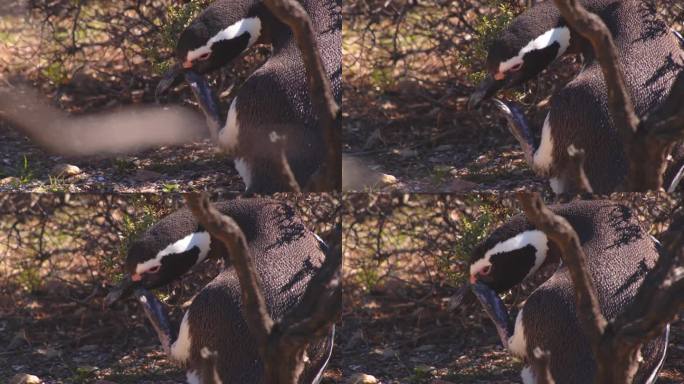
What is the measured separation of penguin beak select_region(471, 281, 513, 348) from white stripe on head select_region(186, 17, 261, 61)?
0.84m

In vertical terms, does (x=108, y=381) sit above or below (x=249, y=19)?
below

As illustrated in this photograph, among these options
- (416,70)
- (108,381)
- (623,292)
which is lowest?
(108,381)

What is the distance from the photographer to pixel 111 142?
10.6 ft

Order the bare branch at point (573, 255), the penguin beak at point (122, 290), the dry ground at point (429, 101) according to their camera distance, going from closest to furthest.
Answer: the bare branch at point (573, 255)
the dry ground at point (429, 101)
the penguin beak at point (122, 290)

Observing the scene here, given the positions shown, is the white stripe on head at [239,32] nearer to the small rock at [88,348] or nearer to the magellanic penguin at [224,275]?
the magellanic penguin at [224,275]

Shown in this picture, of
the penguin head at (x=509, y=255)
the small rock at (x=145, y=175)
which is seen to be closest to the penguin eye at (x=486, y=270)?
the penguin head at (x=509, y=255)

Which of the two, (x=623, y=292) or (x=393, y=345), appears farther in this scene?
(x=393, y=345)

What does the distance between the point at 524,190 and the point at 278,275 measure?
2.12 feet

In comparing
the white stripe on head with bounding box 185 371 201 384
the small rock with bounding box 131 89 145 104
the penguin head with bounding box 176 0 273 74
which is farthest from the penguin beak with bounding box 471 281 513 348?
the small rock with bounding box 131 89 145 104

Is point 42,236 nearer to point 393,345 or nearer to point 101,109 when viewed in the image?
point 101,109

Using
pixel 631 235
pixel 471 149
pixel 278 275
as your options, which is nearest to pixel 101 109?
pixel 278 275

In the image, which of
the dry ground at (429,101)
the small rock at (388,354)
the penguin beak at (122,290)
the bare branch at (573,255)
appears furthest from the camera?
the small rock at (388,354)

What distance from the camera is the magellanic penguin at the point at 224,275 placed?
10.3 ft

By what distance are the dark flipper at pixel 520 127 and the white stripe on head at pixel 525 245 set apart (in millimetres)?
179
